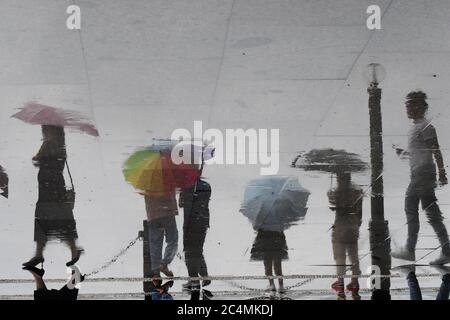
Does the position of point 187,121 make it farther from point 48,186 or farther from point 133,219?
point 133,219

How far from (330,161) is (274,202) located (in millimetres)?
833

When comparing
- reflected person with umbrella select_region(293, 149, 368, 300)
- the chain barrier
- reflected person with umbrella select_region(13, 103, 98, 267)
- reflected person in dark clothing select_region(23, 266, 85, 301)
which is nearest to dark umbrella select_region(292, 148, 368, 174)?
reflected person with umbrella select_region(293, 149, 368, 300)

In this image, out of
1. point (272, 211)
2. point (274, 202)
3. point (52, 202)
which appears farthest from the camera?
point (272, 211)

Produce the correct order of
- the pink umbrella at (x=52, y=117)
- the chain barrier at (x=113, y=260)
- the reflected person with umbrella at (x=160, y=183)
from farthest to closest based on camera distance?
the chain barrier at (x=113, y=260) < the reflected person with umbrella at (x=160, y=183) < the pink umbrella at (x=52, y=117)

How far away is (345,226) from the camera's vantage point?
6.20 meters

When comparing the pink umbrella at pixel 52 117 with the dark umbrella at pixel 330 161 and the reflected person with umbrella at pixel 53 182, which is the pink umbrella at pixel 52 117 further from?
the dark umbrella at pixel 330 161

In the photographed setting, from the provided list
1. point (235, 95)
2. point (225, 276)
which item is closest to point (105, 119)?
point (235, 95)

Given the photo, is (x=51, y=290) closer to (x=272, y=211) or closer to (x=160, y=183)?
(x=160, y=183)

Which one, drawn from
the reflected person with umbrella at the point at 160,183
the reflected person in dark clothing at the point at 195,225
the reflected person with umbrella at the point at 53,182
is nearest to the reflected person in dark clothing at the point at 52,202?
the reflected person with umbrella at the point at 53,182

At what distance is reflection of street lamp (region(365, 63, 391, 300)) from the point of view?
3920 mm

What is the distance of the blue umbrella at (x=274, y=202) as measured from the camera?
17.4ft

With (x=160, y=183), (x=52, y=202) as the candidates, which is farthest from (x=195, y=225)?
(x=52, y=202)

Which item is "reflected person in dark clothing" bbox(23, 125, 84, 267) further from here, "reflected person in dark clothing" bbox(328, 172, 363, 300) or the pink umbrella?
"reflected person in dark clothing" bbox(328, 172, 363, 300)

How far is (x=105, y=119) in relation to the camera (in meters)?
4.30
